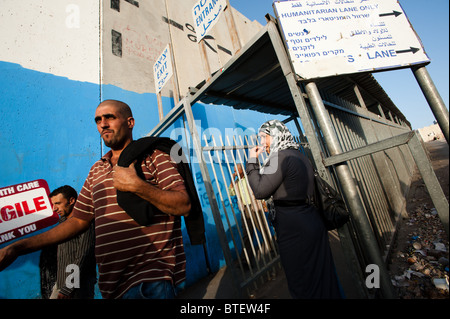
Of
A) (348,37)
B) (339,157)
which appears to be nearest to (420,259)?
(339,157)

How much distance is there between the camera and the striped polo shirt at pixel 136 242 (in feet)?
3.92

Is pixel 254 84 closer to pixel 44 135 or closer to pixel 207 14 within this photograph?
pixel 207 14

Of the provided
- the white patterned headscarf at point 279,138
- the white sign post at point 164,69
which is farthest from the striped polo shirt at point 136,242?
the white sign post at point 164,69

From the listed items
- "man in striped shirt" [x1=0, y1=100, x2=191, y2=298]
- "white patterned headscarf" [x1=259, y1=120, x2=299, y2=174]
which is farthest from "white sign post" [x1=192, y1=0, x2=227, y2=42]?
"man in striped shirt" [x1=0, y1=100, x2=191, y2=298]

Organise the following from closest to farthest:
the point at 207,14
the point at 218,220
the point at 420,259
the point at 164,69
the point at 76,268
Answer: the point at 76,268 < the point at 207,14 < the point at 218,220 < the point at 420,259 < the point at 164,69

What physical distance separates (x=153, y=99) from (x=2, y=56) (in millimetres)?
2144

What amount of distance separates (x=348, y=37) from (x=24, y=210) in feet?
13.5

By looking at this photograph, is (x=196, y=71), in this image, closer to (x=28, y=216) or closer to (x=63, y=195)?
(x=63, y=195)

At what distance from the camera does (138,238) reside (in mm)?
1250

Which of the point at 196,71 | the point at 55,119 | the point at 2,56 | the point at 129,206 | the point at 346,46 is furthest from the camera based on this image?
the point at 196,71

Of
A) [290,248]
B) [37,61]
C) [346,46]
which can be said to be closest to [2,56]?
[37,61]

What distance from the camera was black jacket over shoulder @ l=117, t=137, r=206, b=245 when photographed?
121cm

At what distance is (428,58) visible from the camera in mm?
1284

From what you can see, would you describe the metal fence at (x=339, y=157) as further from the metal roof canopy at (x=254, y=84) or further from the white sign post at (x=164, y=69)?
the white sign post at (x=164, y=69)
